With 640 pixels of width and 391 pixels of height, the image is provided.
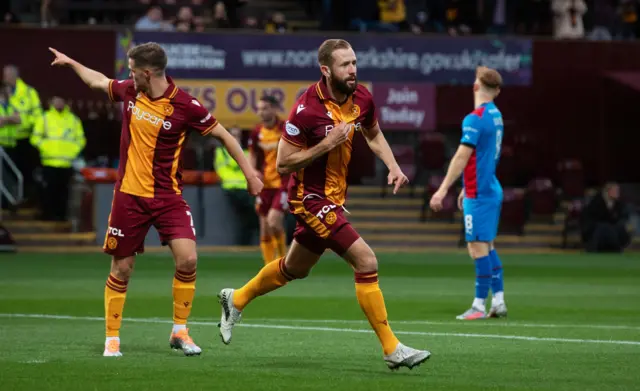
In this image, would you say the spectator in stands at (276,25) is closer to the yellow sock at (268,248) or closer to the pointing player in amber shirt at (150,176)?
→ the yellow sock at (268,248)

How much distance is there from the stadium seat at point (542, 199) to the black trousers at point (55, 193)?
965cm

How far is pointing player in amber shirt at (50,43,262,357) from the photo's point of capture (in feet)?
34.3

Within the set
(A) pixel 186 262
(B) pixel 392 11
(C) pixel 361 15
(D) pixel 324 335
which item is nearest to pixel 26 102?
(C) pixel 361 15

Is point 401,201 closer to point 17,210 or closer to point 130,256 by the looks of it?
point 17,210

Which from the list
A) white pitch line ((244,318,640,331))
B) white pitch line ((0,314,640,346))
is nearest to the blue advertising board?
white pitch line ((0,314,640,346))

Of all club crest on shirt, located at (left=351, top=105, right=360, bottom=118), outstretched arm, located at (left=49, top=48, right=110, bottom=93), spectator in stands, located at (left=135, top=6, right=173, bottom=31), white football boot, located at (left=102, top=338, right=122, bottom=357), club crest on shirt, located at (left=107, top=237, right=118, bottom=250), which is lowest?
white football boot, located at (left=102, top=338, right=122, bottom=357)

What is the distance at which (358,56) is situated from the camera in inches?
1197

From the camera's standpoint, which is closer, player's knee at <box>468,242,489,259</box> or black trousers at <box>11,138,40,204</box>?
player's knee at <box>468,242,489,259</box>

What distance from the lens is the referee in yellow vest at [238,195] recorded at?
27797 mm

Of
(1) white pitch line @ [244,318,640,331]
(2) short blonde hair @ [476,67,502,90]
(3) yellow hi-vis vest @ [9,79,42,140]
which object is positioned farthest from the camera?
(3) yellow hi-vis vest @ [9,79,42,140]

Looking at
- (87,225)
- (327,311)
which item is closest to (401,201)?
(87,225)

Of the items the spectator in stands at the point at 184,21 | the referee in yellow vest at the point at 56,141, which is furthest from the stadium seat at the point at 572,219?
the referee in yellow vest at the point at 56,141

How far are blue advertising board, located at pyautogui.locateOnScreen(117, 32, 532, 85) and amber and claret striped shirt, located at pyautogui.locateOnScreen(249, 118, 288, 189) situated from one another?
32.1ft

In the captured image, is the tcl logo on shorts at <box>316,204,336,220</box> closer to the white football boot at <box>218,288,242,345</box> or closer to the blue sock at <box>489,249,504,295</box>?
the white football boot at <box>218,288,242,345</box>
